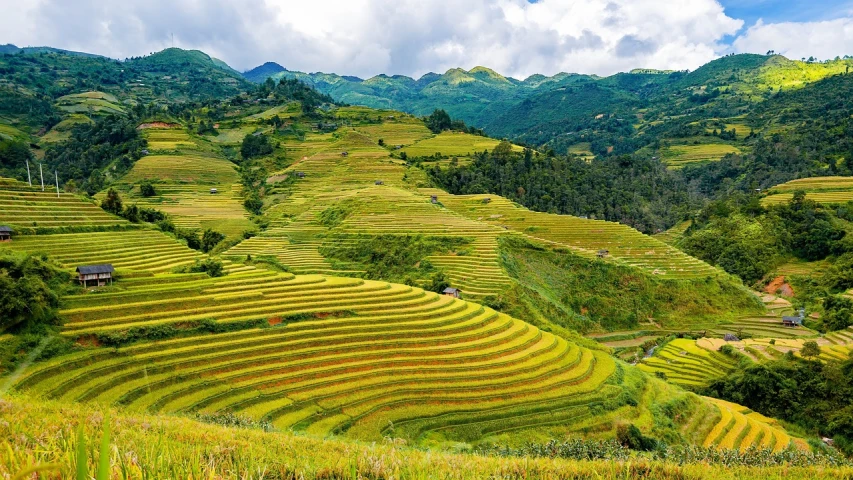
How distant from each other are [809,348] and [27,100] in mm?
114576

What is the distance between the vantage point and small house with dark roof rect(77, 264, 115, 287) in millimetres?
18500

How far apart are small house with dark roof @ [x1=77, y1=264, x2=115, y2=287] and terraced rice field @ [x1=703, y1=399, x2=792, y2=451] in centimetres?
2477

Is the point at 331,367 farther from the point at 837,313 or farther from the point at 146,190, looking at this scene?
the point at 146,190

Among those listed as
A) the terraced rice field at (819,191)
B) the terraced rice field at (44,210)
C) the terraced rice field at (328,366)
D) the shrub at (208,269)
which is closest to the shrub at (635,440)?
the terraced rice field at (328,366)

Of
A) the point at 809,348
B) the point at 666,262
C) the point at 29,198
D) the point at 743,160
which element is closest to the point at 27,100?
the point at 29,198

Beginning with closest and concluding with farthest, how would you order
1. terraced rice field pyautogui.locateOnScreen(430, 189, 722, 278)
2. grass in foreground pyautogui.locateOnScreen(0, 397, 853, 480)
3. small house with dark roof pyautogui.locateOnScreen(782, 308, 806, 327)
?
grass in foreground pyautogui.locateOnScreen(0, 397, 853, 480) → small house with dark roof pyautogui.locateOnScreen(782, 308, 806, 327) → terraced rice field pyautogui.locateOnScreen(430, 189, 722, 278)

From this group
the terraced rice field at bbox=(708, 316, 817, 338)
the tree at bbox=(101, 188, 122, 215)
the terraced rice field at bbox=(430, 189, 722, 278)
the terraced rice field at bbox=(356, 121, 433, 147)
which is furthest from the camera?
the terraced rice field at bbox=(356, 121, 433, 147)

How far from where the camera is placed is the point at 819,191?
57344 mm

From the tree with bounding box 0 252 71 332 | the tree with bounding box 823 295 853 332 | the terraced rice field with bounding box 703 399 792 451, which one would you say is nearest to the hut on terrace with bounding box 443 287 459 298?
the terraced rice field with bounding box 703 399 792 451

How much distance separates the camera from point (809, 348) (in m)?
24.9

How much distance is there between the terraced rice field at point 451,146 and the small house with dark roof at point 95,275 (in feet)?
184

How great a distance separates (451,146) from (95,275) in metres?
63.5

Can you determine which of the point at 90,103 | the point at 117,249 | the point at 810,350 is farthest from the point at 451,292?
the point at 90,103

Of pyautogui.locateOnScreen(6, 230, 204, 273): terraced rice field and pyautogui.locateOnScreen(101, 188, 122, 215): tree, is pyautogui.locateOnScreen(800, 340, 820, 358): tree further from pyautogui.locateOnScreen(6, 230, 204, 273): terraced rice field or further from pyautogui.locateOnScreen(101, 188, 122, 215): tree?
pyautogui.locateOnScreen(101, 188, 122, 215): tree
